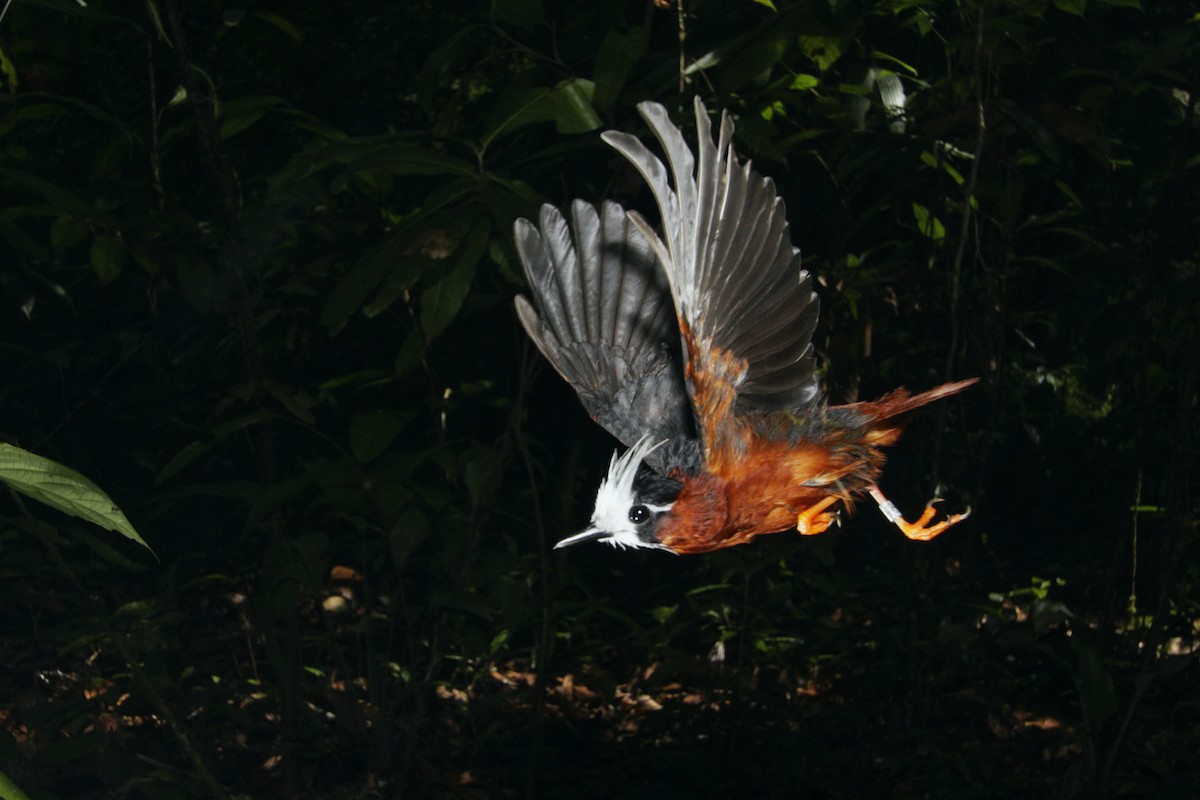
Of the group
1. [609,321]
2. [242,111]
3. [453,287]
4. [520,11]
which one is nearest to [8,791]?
[609,321]

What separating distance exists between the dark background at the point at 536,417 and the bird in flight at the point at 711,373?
0.45m

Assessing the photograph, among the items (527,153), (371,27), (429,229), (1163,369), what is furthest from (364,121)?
(1163,369)

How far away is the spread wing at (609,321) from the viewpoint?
1388 mm

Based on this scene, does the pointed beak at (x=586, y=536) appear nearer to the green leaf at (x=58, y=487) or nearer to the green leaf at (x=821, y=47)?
the green leaf at (x=58, y=487)

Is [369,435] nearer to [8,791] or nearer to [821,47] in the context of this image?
[821,47]

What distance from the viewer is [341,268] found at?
8.34 feet

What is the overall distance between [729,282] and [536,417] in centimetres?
198

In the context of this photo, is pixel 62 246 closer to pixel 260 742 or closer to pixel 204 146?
pixel 204 146

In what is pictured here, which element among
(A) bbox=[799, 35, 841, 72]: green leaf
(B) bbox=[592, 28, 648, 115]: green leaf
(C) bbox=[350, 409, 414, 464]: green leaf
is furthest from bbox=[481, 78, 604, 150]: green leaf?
(C) bbox=[350, 409, 414, 464]: green leaf

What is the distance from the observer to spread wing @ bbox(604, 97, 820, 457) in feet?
3.44

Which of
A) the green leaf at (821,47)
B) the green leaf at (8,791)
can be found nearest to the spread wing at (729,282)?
the green leaf at (8,791)

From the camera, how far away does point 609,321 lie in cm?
151

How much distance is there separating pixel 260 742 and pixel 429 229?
5.37 feet

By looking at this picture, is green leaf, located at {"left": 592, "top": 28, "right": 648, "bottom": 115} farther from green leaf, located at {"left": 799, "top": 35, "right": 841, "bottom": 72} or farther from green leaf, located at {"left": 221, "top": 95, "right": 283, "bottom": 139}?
green leaf, located at {"left": 221, "top": 95, "right": 283, "bottom": 139}
